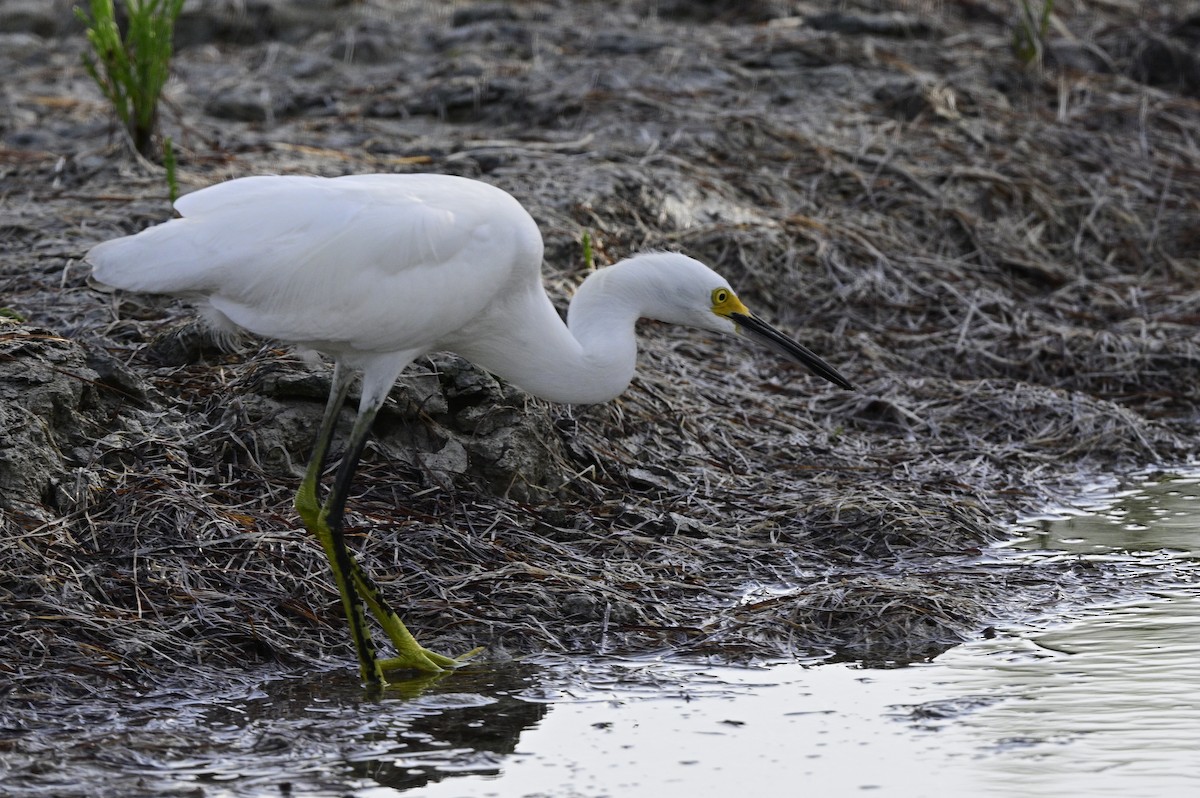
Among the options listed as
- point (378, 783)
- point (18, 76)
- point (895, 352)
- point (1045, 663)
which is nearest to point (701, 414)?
point (895, 352)

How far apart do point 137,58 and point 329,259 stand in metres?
4.02

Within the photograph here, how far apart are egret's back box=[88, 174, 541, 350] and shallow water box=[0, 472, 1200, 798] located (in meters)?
1.14

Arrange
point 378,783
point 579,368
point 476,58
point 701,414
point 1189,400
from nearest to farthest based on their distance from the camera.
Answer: point 378,783 < point 579,368 < point 701,414 < point 1189,400 < point 476,58

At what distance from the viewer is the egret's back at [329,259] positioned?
4.92 m

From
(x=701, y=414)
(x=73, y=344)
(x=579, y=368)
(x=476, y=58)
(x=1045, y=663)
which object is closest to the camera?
(x=1045, y=663)

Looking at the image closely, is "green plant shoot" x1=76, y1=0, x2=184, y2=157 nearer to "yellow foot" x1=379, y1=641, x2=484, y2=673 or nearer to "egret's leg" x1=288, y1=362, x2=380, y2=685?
"egret's leg" x1=288, y1=362, x2=380, y2=685

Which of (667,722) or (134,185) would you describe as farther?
(134,185)

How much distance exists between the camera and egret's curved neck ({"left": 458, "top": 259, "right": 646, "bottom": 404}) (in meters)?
5.36

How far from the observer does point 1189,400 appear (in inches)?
319

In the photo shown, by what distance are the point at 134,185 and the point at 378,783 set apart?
5.27 meters

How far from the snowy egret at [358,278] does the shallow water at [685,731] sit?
0.50m

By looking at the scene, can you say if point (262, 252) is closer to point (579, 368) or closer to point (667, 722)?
point (579, 368)

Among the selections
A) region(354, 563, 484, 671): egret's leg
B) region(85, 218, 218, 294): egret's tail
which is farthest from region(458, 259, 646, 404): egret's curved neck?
region(85, 218, 218, 294): egret's tail

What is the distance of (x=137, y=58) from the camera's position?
8.39 meters
